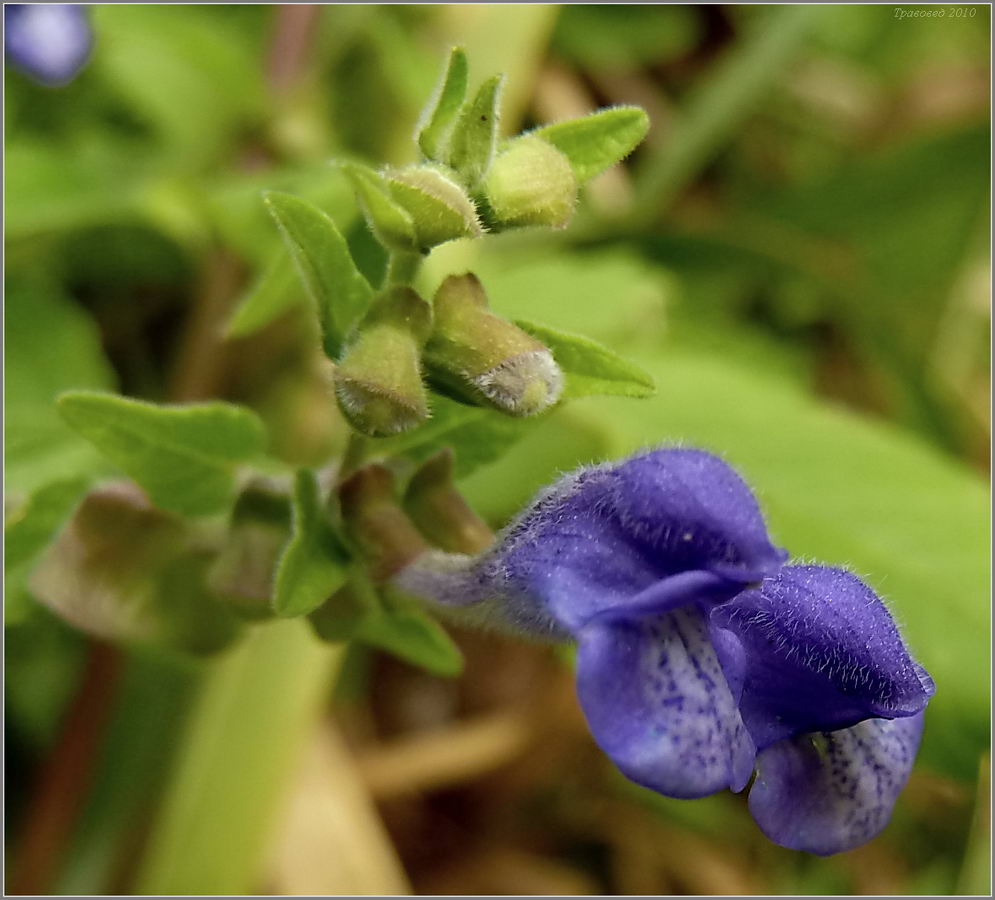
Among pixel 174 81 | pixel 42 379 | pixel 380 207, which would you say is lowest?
pixel 42 379

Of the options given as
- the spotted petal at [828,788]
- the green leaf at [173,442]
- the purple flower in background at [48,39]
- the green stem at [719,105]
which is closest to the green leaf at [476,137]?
the green leaf at [173,442]

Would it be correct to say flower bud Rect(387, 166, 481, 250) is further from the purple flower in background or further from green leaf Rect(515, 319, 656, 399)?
the purple flower in background

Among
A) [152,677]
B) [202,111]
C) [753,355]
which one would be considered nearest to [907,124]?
[753,355]

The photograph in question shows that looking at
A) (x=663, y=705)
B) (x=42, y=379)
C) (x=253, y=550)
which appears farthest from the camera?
(x=42, y=379)

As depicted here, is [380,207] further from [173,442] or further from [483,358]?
[173,442]

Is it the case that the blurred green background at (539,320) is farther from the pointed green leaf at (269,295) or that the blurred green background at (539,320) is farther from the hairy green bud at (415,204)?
the hairy green bud at (415,204)

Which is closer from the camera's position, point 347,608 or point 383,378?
point 383,378

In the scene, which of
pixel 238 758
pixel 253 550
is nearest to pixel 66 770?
pixel 238 758
